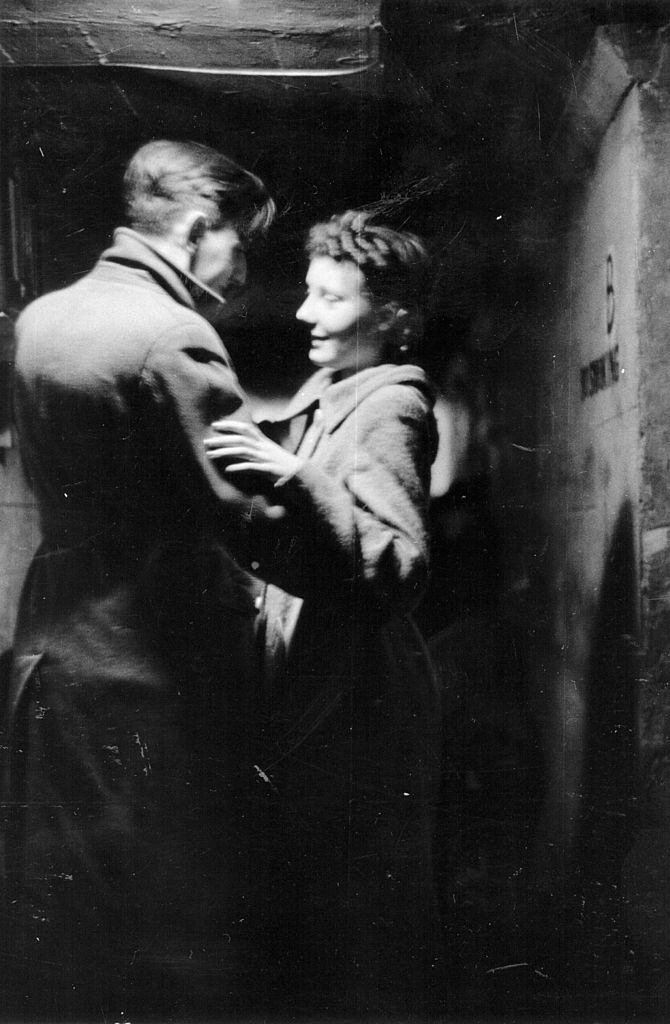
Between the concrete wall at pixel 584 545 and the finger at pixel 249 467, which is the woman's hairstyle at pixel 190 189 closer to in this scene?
the finger at pixel 249 467

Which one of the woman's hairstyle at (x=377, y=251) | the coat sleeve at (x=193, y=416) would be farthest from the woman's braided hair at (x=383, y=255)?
the coat sleeve at (x=193, y=416)

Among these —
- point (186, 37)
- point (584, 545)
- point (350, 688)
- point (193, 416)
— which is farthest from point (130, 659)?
point (186, 37)

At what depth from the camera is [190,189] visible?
321 centimetres

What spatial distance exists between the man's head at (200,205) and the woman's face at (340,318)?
262mm

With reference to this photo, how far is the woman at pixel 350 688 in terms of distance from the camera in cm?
318

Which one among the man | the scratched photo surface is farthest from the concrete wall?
the man

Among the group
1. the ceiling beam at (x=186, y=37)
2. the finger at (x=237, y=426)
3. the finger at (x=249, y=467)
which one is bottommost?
the finger at (x=249, y=467)

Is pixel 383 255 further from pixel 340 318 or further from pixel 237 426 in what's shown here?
pixel 237 426

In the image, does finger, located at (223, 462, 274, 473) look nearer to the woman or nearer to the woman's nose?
the woman

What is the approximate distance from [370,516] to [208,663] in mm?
793

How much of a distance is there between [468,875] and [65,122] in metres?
3.13

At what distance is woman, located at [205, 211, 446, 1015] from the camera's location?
10.4ft

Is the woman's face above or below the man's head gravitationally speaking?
below

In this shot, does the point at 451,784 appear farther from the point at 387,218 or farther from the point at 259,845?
the point at 387,218
